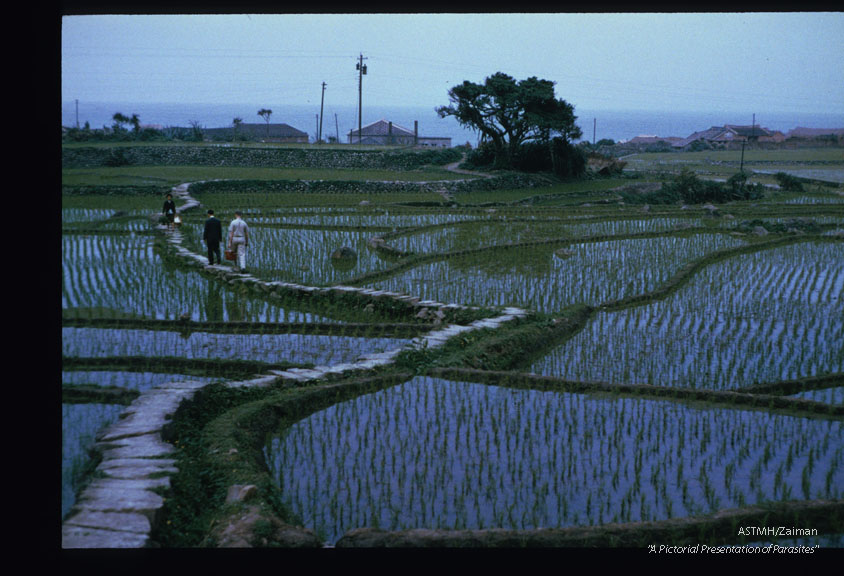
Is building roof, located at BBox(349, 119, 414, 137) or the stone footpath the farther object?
building roof, located at BBox(349, 119, 414, 137)

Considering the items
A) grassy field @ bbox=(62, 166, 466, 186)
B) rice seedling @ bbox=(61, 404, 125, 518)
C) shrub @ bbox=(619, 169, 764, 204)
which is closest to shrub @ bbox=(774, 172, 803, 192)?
shrub @ bbox=(619, 169, 764, 204)

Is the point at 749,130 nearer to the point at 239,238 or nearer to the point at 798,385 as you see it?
the point at 239,238

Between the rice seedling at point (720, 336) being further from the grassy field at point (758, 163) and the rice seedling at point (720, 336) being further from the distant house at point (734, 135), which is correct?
the distant house at point (734, 135)

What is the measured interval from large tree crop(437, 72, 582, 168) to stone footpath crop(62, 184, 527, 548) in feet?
63.9

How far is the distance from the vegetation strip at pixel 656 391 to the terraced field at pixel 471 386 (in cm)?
1

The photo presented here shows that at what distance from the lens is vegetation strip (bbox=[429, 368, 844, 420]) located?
4.42 m

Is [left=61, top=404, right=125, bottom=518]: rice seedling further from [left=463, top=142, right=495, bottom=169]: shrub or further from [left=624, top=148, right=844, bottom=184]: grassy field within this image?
[left=624, top=148, right=844, bottom=184]: grassy field

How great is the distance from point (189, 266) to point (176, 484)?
19.7 feet

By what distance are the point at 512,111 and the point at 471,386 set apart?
20.1 m

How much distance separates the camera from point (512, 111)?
23922 millimetres

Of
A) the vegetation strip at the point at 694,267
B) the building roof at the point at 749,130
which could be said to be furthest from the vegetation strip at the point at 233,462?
the building roof at the point at 749,130

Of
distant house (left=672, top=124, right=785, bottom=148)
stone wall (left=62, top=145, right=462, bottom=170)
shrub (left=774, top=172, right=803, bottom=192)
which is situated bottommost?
shrub (left=774, top=172, right=803, bottom=192)

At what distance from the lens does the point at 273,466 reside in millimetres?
3689

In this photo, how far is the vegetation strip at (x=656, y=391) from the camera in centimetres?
442
